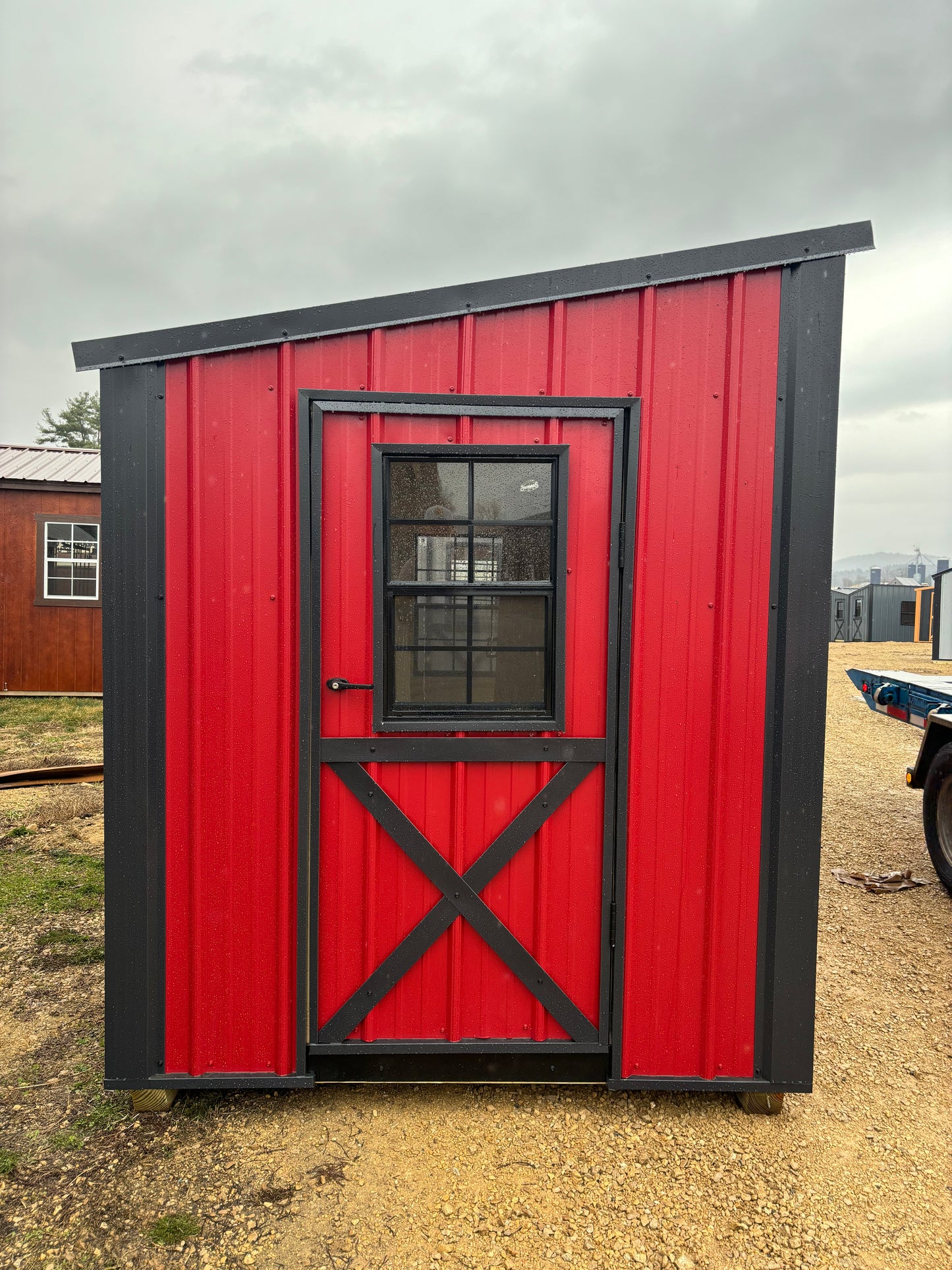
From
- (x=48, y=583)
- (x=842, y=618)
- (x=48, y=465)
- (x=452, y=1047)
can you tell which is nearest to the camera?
(x=452, y=1047)

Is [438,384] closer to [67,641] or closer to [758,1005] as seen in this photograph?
[758,1005]

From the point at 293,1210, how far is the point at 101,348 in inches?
126

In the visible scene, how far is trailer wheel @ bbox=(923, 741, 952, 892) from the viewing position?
461cm

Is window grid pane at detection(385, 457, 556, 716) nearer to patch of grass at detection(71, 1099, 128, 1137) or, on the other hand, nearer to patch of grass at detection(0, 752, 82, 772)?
patch of grass at detection(71, 1099, 128, 1137)

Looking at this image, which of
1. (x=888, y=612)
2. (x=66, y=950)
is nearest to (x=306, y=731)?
(x=66, y=950)

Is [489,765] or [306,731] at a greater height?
[306,731]

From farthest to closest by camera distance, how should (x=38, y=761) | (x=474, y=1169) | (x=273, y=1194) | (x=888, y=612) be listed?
Answer: 1. (x=888, y=612)
2. (x=38, y=761)
3. (x=474, y=1169)
4. (x=273, y=1194)

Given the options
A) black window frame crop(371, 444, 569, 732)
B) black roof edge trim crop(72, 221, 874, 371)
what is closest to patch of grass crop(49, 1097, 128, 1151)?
black window frame crop(371, 444, 569, 732)

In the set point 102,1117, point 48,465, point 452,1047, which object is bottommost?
point 102,1117

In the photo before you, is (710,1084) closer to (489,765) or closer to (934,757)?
(489,765)

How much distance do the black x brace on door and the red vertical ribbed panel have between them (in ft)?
0.28

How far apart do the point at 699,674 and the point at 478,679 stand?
2.97 ft

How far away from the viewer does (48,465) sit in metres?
11.4

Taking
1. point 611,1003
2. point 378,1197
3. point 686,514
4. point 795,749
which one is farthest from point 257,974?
point 686,514
